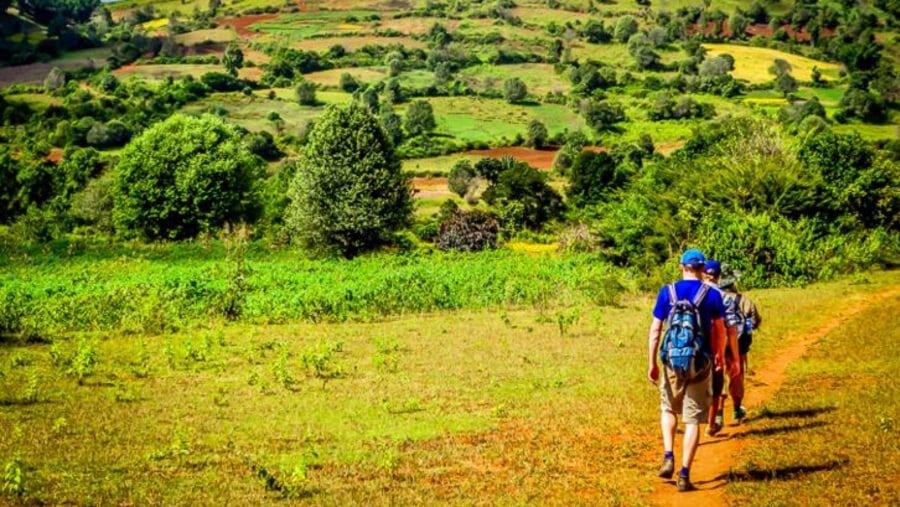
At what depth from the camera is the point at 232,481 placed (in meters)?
11.7

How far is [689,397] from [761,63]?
165 m

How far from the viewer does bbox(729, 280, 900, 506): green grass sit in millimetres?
10234

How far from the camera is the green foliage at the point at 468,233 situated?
70.4 m

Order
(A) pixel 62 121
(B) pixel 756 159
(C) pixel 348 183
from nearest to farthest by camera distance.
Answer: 1. (B) pixel 756 159
2. (C) pixel 348 183
3. (A) pixel 62 121

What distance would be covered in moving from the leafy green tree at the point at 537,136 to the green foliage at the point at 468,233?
145 feet

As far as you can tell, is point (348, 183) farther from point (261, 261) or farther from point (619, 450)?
point (619, 450)

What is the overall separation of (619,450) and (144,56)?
173 meters

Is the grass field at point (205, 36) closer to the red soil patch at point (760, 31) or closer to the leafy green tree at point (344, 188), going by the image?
the red soil patch at point (760, 31)

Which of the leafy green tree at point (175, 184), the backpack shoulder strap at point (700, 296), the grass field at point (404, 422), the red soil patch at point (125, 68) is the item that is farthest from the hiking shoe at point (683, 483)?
the red soil patch at point (125, 68)

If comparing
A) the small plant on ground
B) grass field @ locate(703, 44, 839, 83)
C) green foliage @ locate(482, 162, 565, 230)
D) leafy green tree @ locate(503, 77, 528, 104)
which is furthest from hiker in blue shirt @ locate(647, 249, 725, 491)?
grass field @ locate(703, 44, 839, 83)

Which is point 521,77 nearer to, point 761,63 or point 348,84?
point 348,84

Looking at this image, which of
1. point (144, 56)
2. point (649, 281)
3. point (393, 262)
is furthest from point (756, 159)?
point (144, 56)

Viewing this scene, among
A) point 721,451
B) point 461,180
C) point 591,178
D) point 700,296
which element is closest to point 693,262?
point 700,296

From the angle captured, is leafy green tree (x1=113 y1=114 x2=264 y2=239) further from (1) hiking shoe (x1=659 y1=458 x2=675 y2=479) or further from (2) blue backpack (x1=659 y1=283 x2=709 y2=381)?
(2) blue backpack (x1=659 y1=283 x2=709 y2=381)
